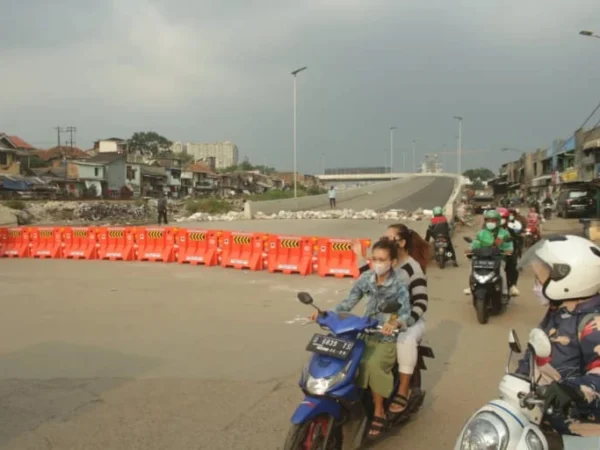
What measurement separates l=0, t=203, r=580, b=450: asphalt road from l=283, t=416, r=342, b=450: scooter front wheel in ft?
2.29

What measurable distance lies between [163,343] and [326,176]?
13822 cm

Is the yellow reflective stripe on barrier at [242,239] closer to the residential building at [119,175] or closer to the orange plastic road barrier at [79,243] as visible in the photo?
the orange plastic road barrier at [79,243]

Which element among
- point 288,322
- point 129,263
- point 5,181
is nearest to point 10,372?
point 288,322

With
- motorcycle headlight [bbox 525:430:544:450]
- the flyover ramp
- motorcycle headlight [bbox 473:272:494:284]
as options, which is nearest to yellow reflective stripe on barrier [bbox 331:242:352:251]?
motorcycle headlight [bbox 473:272:494:284]

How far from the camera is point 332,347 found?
3879 mm

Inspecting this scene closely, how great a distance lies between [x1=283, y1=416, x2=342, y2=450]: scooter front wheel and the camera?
3.64 metres

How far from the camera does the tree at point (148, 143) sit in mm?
115062

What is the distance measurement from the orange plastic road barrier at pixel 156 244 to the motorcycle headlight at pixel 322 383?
12.5 m

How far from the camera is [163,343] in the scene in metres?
7.43

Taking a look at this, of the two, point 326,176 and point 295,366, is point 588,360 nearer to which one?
point 295,366

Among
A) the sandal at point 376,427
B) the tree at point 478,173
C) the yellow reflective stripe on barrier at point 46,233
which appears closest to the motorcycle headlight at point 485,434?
the sandal at point 376,427

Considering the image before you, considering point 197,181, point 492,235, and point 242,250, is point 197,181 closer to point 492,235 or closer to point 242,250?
point 242,250

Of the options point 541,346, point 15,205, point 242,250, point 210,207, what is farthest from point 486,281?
point 15,205

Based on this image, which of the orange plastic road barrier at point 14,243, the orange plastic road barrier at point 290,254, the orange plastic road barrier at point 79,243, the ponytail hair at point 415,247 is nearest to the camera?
the ponytail hair at point 415,247
